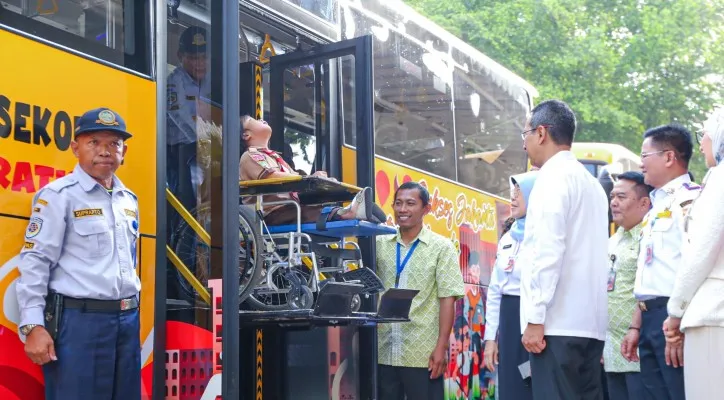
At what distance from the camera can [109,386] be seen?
3947mm

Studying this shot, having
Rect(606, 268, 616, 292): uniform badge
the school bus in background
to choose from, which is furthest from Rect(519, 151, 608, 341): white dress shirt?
the school bus in background

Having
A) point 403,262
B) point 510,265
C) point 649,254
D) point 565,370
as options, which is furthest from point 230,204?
point 649,254

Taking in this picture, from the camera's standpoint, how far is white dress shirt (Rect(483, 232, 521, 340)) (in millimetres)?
5766

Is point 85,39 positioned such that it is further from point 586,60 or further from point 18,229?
point 586,60

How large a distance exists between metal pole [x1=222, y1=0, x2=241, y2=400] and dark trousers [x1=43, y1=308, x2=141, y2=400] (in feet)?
1.23

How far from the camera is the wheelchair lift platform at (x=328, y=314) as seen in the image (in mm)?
4977

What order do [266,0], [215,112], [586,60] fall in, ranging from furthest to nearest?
1. [586,60]
2. [266,0]
3. [215,112]

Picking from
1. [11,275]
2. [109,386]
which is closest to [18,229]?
[11,275]

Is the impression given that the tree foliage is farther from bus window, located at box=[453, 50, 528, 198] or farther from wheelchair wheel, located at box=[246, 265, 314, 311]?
wheelchair wheel, located at box=[246, 265, 314, 311]

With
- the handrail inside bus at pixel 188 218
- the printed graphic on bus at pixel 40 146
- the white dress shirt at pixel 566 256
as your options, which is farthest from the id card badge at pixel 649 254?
the printed graphic on bus at pixel 40 146

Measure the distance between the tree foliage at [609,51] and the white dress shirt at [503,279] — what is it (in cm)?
1578

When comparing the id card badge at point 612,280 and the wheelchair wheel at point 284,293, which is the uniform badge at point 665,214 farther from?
the wheelchair wheel at point 284,293

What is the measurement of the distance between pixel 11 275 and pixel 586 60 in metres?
19.2

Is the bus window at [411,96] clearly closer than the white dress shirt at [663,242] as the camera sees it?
No
